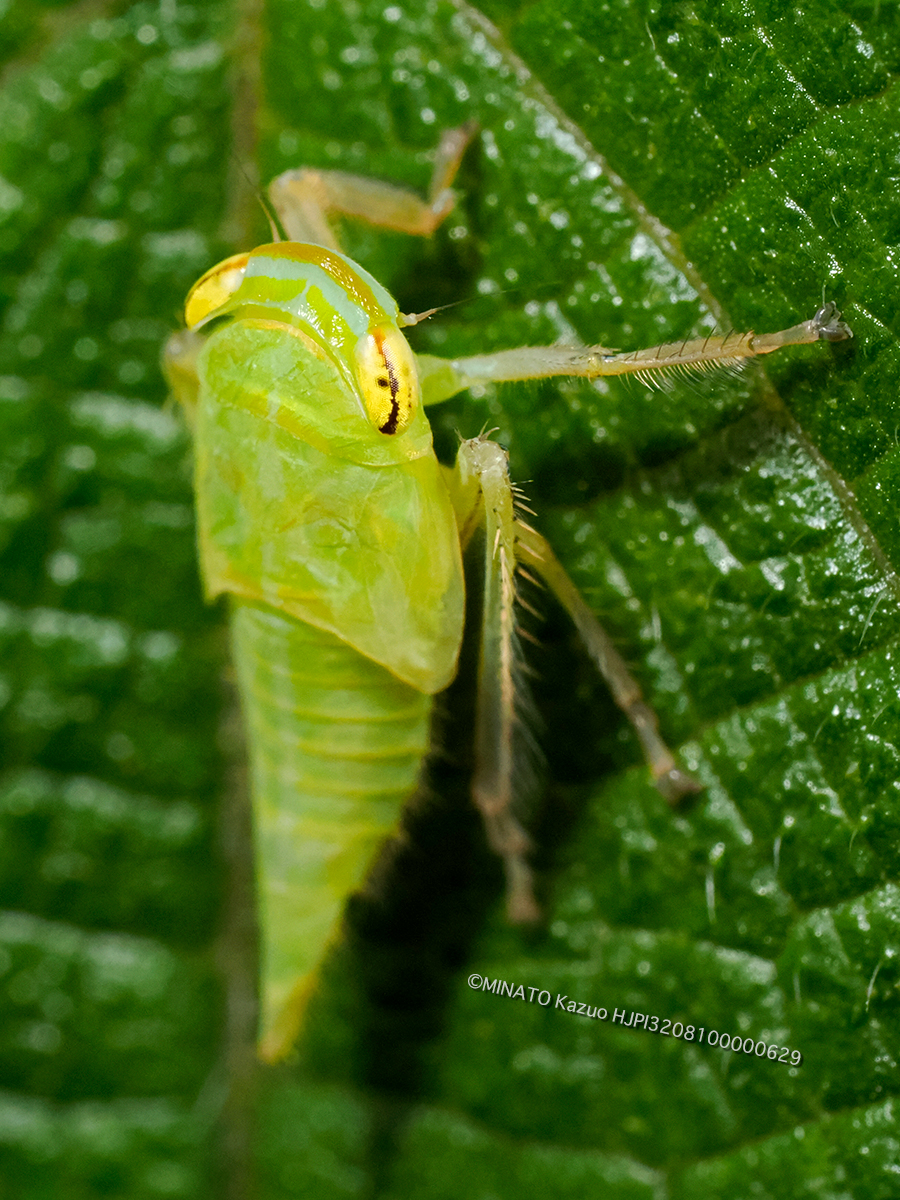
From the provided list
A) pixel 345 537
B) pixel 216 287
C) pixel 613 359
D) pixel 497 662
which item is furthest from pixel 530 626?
pixel 216 287

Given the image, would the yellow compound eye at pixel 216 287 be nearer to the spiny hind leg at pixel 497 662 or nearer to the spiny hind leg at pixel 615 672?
the spiny hind leg at pixel 497 662

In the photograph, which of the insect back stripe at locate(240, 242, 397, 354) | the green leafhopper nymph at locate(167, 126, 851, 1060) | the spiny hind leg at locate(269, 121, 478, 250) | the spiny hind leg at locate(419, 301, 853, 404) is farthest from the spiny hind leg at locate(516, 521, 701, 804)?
the spiny hind leg at locate(269, 121, 478, 250)

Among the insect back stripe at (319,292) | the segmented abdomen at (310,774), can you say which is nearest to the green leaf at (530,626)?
the segmented abdomen at (310,774)

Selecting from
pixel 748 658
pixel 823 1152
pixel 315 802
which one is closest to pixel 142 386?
pixel 315 802

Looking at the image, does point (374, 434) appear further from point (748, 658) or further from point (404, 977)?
point (404, 977)

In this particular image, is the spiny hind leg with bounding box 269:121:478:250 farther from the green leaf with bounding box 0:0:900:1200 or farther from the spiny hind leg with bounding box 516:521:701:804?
the spiny hind leg with bounding box 516:521:701:804
